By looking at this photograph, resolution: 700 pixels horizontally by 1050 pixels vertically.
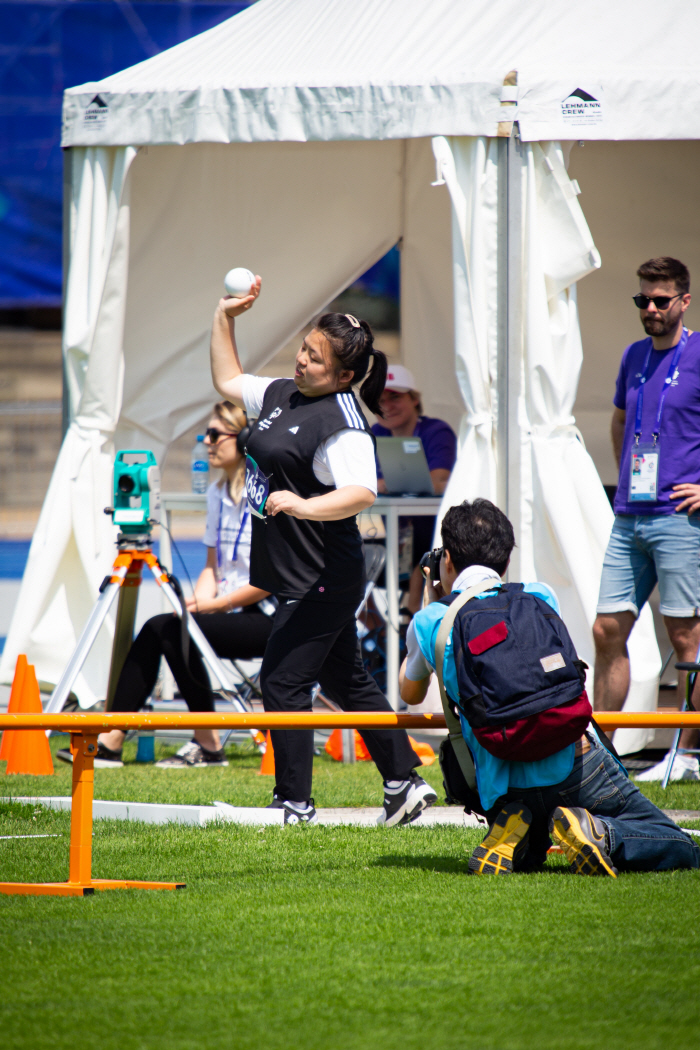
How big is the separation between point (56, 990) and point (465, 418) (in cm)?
370

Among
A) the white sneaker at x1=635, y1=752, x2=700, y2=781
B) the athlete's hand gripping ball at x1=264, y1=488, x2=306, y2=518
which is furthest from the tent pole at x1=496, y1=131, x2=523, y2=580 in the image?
the athlete's hand gripping ball at x1=264, y1=488, x2=306, y2=518

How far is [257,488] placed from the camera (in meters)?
3.81

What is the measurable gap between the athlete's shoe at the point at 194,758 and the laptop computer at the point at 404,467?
1.73 m

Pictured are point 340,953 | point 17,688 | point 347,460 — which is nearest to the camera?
point 340,953

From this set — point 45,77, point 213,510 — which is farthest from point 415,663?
point 45,77

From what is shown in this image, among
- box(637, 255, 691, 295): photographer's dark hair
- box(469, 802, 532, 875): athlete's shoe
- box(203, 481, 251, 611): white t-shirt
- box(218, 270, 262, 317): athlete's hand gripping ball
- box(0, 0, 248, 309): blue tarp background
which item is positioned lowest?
box(469, 802, 532, 875): athlete's shoe

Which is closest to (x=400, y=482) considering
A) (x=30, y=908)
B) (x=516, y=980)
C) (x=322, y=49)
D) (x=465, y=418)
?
(x=465, y=418)

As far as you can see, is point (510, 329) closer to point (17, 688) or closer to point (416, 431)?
point (416, 431)

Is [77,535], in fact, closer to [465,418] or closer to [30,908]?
[465,418]

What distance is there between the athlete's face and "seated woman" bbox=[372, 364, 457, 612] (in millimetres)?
2952

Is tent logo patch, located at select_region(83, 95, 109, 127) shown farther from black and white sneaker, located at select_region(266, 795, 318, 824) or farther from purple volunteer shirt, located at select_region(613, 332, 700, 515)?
black and white sneaker, located at select_region(266, 795, 318, 824)

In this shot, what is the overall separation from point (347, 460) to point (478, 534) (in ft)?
1.95

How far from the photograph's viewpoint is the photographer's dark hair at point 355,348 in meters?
3.80

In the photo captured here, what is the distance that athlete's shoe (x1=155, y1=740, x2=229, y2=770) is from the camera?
5.47 m
